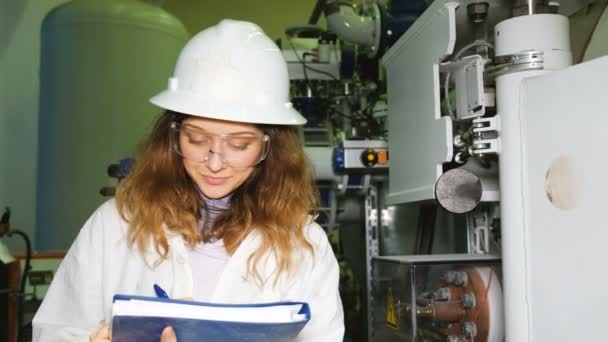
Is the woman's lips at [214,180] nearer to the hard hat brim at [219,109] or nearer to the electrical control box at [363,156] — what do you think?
the hard hat brim at [219,109]

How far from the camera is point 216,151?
1.04 m

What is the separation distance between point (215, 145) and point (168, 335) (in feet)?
1.28

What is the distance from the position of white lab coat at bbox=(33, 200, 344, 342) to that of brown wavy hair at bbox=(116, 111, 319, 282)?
0.07 feet

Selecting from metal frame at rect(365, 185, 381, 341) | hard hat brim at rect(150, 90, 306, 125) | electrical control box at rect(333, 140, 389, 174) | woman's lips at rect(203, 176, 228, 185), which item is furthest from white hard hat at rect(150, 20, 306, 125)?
metal frame at rect(365, 185, 381, 341)

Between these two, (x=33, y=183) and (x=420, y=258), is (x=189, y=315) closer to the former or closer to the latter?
(x=420, y=258)

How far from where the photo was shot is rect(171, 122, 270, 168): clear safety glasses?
41.6 inches

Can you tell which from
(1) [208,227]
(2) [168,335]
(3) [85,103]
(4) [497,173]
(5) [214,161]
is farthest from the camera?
(3) [85,103]

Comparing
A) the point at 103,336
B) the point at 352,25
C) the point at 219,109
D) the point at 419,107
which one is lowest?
the point at 103,336

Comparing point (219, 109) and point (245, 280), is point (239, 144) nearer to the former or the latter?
point (219, 109)

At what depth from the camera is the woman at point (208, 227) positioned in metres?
1.05

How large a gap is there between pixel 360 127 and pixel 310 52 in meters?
0.66

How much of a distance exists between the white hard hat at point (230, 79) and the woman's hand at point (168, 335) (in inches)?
16.0

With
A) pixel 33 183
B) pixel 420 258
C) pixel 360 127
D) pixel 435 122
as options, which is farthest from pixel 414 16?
pixel 33 183

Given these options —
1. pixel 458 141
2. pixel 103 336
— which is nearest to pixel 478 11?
pixel 458 141
